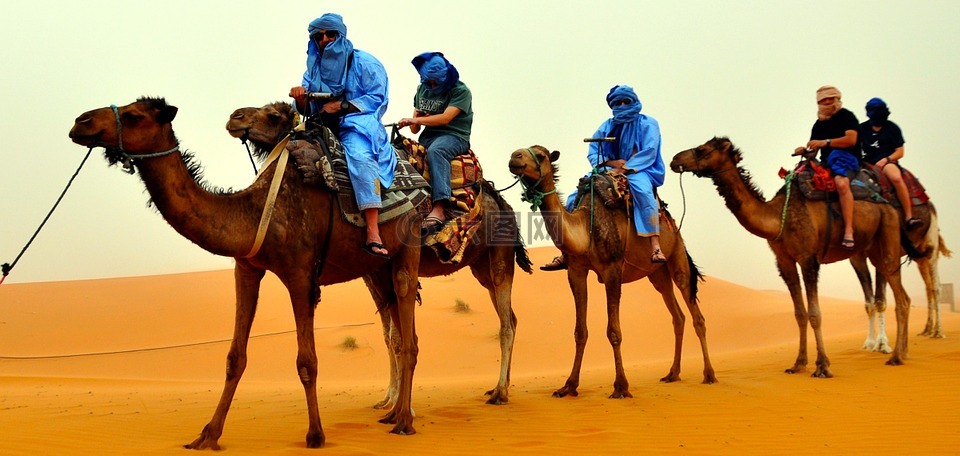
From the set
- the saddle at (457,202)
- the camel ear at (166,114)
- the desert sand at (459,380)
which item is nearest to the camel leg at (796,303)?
the desert sand at (459,380)

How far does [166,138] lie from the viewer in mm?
6340

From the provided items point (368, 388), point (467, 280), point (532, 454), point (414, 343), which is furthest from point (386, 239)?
point (467, 280)

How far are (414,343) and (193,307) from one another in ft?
63.3

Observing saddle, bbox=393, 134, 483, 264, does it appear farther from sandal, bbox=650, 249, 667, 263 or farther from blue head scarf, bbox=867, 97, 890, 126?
blue head scarf, bbox=867, 97, 890, 126

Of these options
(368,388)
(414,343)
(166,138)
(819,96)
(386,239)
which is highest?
(819,96)

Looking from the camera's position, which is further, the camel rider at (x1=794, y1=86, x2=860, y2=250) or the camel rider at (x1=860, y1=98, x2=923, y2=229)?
the camel rider at (x1=860, y1=98, x2=923, y2=229)

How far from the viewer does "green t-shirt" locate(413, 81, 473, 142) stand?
9.39 m

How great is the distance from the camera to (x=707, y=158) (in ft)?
38.1

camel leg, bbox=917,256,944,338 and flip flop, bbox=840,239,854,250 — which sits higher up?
flip flop, bbox=840,239,854,250

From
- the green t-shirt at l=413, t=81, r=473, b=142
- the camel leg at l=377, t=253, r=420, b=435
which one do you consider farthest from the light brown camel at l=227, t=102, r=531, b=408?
the camel leg at l=377, t=253, r=420, b=435

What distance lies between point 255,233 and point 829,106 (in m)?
9.13

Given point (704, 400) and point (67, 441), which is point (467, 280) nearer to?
point (704, 400)

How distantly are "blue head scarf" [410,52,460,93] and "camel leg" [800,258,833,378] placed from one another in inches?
215

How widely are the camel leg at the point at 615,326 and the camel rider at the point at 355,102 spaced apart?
11.6 ft
